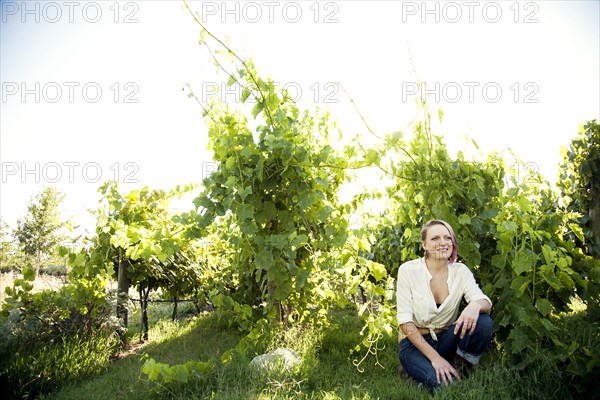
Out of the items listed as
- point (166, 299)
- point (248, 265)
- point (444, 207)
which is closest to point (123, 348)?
point (166, 299)

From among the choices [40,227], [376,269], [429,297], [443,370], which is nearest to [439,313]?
[429,297]

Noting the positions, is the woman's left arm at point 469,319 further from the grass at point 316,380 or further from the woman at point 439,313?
the grass at point 316,380

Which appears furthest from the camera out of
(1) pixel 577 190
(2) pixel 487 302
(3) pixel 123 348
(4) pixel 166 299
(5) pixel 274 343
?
(4) pixel 166 299

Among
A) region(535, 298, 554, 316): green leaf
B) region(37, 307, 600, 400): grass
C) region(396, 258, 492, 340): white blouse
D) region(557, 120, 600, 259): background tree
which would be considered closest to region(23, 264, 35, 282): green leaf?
region(37, 307, 600, 400): grass

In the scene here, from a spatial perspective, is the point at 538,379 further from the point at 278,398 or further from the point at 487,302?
the point at 278,398

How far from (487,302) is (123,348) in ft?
11.1

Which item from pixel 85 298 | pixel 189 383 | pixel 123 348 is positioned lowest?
pixel 123 348

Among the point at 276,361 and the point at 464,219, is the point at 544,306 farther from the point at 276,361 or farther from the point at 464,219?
the point at 276,361

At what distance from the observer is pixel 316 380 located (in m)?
2.53

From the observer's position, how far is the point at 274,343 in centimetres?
317

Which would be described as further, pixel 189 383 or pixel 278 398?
pixel 189 383

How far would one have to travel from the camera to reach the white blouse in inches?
95.3

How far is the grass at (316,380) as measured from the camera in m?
2.17

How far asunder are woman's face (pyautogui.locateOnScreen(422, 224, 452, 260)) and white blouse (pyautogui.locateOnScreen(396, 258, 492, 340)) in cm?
11
